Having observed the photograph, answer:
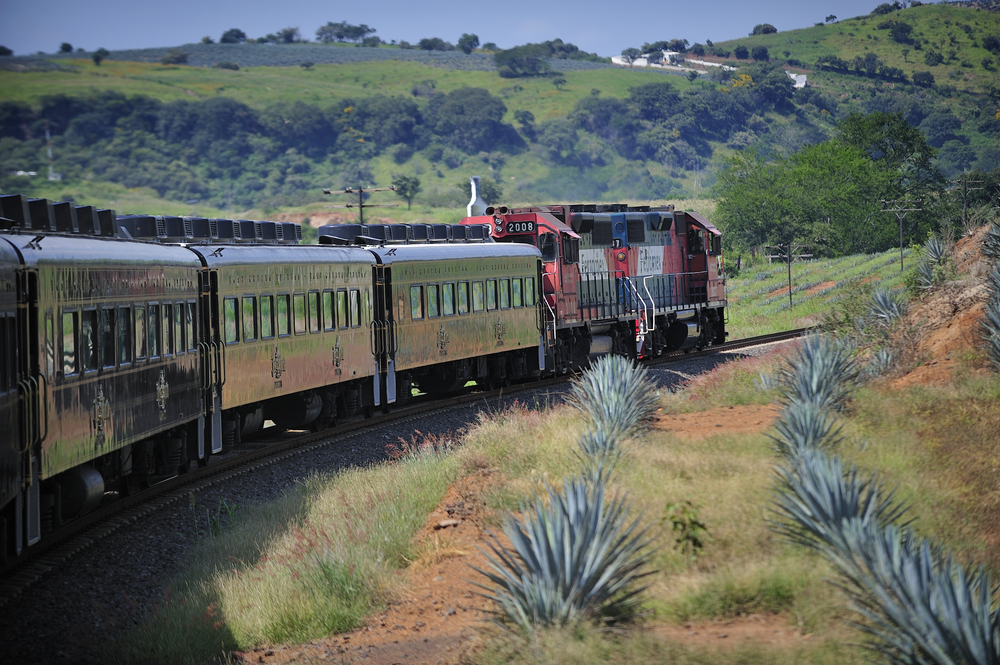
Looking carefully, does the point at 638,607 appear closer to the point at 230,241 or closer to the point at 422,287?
the point at 230,241

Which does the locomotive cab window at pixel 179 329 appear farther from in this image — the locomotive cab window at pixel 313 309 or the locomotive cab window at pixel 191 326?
the locomotive cab window at pixel 313 309

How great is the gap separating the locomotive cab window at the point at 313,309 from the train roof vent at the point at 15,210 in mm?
7050

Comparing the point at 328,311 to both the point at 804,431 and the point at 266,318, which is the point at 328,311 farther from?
the point at 804,431

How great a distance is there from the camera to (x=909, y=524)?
28.9ft

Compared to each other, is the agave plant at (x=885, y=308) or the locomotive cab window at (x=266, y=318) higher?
the locomotive cab window at (x=266, y=318)

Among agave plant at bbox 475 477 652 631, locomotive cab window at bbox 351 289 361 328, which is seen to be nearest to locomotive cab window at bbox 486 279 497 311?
locomotive cab window at bbox 351 289 361 328

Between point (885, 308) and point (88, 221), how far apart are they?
55.0 feet

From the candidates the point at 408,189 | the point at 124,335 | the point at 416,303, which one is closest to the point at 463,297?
the point at 416,303

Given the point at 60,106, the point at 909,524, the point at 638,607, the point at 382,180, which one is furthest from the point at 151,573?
the point at 60,106

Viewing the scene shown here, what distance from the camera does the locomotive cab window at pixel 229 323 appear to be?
51.6 ft

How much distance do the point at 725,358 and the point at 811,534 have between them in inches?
783

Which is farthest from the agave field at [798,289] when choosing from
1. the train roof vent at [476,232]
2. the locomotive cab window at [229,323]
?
the locomotive cab window at [229,323]

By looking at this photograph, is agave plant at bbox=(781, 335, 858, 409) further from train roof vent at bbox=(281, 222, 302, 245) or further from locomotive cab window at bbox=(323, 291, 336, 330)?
train roof vent at bbox=(281, 222, 302, 245)

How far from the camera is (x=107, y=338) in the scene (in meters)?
11.9
